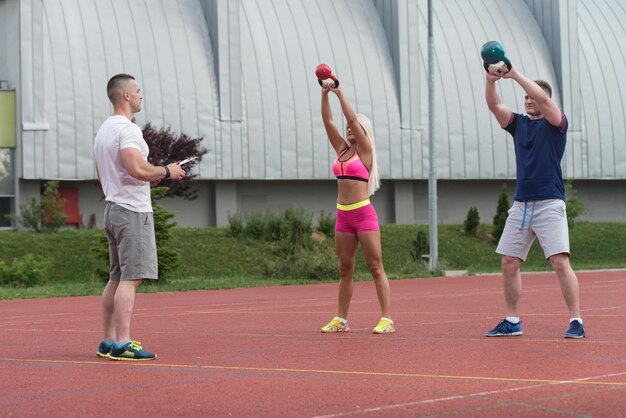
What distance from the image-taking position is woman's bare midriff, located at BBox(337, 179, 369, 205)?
11.3 metres

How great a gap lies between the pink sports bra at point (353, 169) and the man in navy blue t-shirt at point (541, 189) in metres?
1.54

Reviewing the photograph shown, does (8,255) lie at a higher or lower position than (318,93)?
lower

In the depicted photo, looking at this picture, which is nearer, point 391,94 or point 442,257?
point 442,257

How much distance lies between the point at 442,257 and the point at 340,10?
41.0ft

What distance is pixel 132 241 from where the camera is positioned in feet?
30.1

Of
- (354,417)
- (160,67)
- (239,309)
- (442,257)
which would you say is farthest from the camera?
(160,67)

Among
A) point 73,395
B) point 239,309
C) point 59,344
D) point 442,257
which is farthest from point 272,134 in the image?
point 73,395

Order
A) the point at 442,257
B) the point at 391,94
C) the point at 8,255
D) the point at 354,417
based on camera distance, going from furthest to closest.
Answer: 1. the point at 391,94
2. the point at 442,257
3. the point at 8,255
4. the point at 354,417

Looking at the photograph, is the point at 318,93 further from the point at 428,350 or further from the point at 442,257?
the point at 428,350

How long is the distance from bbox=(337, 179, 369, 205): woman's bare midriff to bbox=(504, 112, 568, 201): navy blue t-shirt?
168 centimetres

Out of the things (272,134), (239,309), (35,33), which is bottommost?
(239,309)

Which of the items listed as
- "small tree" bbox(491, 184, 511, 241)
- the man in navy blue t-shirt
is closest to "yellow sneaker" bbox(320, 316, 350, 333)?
the man in navy blue t-shirt

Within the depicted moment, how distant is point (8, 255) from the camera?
3105 cm

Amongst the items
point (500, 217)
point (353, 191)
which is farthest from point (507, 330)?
point (500, 217)
